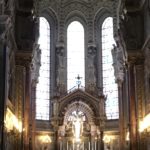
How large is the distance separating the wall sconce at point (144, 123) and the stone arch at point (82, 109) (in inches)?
398

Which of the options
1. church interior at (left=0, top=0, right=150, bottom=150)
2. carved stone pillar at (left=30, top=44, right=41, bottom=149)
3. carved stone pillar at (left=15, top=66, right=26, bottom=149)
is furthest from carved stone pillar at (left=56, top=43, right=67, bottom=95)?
carved stone pillar at (left=15, top=66, right=26, bottom=149)

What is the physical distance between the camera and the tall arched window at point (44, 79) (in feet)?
130

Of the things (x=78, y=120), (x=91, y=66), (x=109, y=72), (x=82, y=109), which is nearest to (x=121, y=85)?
(x=82, y=109)

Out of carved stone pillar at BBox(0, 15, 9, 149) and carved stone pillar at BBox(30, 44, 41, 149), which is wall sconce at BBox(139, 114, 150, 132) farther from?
carved stone pillar at BBox(30, 44, 41, 149)

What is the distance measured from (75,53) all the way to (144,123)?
1716cm

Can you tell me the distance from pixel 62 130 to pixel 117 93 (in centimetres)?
647

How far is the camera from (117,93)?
39.8m

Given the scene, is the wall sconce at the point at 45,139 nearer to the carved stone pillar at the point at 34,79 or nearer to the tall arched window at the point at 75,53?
the carved stone pillar at the point at 34,79

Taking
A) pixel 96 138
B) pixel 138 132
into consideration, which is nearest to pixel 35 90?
pixel 96 138

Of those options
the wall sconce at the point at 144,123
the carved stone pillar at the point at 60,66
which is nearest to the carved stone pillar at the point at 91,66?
the carved stone pillar at the point at 60,66

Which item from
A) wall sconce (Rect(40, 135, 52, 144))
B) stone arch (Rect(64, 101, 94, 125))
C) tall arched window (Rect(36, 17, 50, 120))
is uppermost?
tall arched window (Rect(36, 17, 50, 120))

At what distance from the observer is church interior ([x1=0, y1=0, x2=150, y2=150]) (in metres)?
27.8

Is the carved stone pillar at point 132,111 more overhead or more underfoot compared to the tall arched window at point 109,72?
more underfoot

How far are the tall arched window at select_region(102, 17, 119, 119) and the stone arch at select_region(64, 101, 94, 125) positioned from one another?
2.90 m
